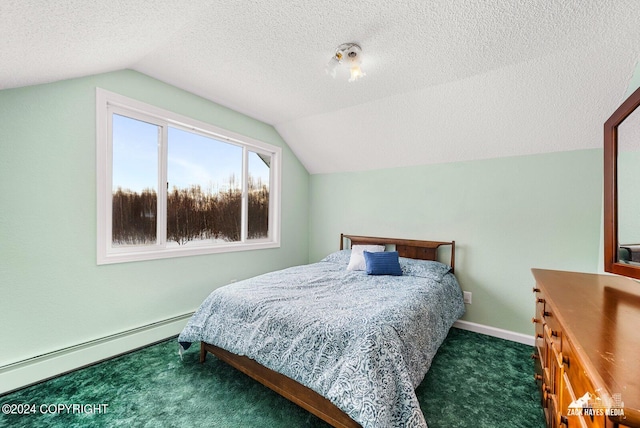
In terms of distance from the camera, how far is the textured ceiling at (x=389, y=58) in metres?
1.48

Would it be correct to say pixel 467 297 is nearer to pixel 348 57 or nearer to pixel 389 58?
pixel 389 58

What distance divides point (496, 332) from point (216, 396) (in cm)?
272

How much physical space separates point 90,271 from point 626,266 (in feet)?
11.6

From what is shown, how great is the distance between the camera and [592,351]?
0.76 m

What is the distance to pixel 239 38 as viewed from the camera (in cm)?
183

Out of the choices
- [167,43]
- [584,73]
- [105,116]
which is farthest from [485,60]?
[105,116]

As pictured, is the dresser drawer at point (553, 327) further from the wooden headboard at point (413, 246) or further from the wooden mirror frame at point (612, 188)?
the wooden headboard at point (413, 246)

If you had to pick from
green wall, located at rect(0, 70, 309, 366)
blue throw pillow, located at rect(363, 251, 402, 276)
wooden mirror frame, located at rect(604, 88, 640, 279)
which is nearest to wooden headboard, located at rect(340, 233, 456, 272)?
blue throw pillow, located at rect(363, 251, 402, 276)

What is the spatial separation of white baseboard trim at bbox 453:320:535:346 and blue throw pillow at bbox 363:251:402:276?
3.33 feet

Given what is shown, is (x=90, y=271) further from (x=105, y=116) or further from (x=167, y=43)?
(x=167, y=43)

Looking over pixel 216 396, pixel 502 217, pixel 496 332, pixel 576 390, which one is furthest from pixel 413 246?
pixel 216 396

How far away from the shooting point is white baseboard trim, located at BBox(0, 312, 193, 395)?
180 centimetres

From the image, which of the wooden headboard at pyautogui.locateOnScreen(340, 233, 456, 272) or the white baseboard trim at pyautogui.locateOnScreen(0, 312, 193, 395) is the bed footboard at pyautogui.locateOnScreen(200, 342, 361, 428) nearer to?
the white baseboard trim at pyautogui.locateOnScreen(0, 312, 193, 395)

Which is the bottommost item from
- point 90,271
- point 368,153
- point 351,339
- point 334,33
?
point 351,339
